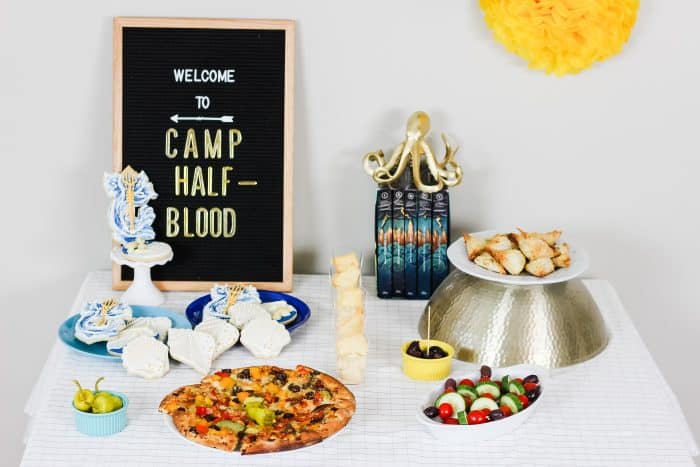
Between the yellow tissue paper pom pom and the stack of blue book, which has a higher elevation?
the yellow tissue paper pom pom

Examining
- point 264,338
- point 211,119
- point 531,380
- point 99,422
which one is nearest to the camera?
point 99,422

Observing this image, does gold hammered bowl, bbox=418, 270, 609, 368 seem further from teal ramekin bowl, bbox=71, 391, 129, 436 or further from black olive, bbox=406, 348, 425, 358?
teal ramekin bowl, bbox=71, 391, 129, 436

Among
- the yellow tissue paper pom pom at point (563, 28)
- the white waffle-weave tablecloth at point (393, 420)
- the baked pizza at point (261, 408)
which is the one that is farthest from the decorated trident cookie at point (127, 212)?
the yellow tissue paper pom pom at point (563, 28)

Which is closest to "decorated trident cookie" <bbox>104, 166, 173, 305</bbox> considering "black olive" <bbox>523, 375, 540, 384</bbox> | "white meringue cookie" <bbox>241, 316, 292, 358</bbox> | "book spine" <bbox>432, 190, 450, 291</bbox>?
"white meringue cookie" <bbox>241, 316, 292, 358</bbox>

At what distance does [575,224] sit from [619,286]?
0.49ft

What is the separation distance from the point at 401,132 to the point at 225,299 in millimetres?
431

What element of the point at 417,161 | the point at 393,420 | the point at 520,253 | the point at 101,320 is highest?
the point at 417,161

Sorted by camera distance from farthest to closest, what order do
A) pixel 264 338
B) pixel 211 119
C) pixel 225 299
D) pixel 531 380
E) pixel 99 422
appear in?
pixel 211 119 < pixel 225 299 < pixel 264 338 < pixel 531 380 < pixel 99 422

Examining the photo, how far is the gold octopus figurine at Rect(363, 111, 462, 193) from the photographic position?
172 cm

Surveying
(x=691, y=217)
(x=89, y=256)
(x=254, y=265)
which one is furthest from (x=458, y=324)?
(x=89, y=256)

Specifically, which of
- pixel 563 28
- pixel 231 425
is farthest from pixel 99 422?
pixel 563 28

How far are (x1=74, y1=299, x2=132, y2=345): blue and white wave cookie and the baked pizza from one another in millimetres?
194

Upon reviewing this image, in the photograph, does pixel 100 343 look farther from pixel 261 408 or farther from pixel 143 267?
pixel 261 408

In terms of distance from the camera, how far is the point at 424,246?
1.74 meters
